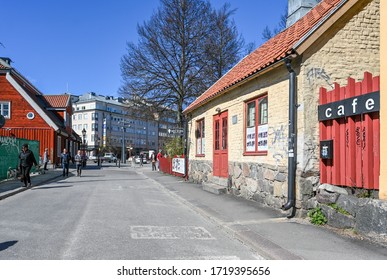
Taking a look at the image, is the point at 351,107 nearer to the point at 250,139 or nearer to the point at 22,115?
the point at 250,139

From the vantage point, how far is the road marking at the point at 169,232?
7109 millimetres

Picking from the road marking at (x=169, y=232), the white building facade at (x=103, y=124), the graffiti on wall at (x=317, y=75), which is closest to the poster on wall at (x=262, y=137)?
the graffiti on wall at (x=317, y=75)

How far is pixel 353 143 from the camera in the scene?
24.7ft

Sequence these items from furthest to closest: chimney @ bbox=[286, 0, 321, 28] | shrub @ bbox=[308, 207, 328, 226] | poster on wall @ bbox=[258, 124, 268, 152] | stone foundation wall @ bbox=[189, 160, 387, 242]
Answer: chimney @ bbox=[286, 0, 321, 28], poster on wall @ bbox=[258, 124, 268, 152], shrub @ bbox=[308, 207, 328, 226], stone foundation wall @ bbox=[189, 160, 387, 242]

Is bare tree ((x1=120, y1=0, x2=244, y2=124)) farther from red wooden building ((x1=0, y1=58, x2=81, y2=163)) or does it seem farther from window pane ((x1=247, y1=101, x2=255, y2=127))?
window pane ((x1=247, y1=101, x2=255, y2=127))

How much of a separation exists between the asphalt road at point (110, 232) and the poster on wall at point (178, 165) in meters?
9.66

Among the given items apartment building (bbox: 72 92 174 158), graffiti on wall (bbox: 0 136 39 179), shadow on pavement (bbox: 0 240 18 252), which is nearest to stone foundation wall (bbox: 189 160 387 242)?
shadow on pavement (bbox: 0 240 18 252)

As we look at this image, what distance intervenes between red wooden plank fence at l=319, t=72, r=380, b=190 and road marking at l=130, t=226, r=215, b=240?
282 cm

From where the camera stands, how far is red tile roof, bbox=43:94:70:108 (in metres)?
40.2

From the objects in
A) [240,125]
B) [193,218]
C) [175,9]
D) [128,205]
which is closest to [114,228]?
[193,218]

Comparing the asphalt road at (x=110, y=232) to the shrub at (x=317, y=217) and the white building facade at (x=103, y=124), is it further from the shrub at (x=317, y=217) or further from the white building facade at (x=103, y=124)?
the white building facade at (x=103, y=124)

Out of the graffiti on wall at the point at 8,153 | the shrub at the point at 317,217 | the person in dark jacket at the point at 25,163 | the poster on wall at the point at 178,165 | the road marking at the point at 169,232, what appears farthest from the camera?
the poster on wall at the point at 178,165

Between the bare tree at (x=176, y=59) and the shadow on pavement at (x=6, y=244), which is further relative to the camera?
the bare tree at (x=176, y=59)

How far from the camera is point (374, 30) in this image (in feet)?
30.7
